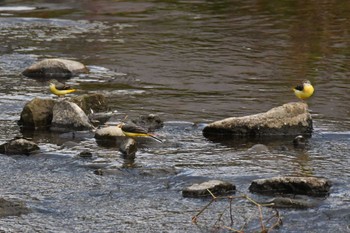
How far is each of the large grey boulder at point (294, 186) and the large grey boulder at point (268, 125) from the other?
2370mm

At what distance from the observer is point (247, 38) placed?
65.6 feet

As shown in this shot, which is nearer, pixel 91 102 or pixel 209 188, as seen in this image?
pixel 209 188

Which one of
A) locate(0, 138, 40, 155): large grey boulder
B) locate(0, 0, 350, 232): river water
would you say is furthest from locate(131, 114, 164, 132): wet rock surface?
locate(0, 138, 40, 155): large grey boulder

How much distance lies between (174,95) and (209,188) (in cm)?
509

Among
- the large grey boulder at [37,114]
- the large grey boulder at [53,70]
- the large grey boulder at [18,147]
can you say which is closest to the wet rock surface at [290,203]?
the large grey boulder at [18,147]

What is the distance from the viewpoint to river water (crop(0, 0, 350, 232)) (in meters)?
9.87

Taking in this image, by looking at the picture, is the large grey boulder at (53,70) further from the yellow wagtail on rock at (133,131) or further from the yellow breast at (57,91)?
the yellow wagtail on rock at (133,131)

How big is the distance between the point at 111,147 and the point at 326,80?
4963mm

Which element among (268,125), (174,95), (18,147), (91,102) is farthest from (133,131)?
(174,95)

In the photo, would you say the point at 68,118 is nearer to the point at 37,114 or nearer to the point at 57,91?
the point at 37,114

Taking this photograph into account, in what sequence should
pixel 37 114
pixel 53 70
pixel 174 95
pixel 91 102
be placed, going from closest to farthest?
1. pixel 37 114
2. pixel 91 102
3. pixel 174 95
4. pixel 53 70

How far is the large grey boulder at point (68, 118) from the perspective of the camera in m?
13.1

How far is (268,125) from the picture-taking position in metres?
12.6

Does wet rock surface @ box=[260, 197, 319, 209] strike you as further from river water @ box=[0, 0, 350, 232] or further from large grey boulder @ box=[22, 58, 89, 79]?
large grey boulder @ box=[22, 58, 89, 79]
